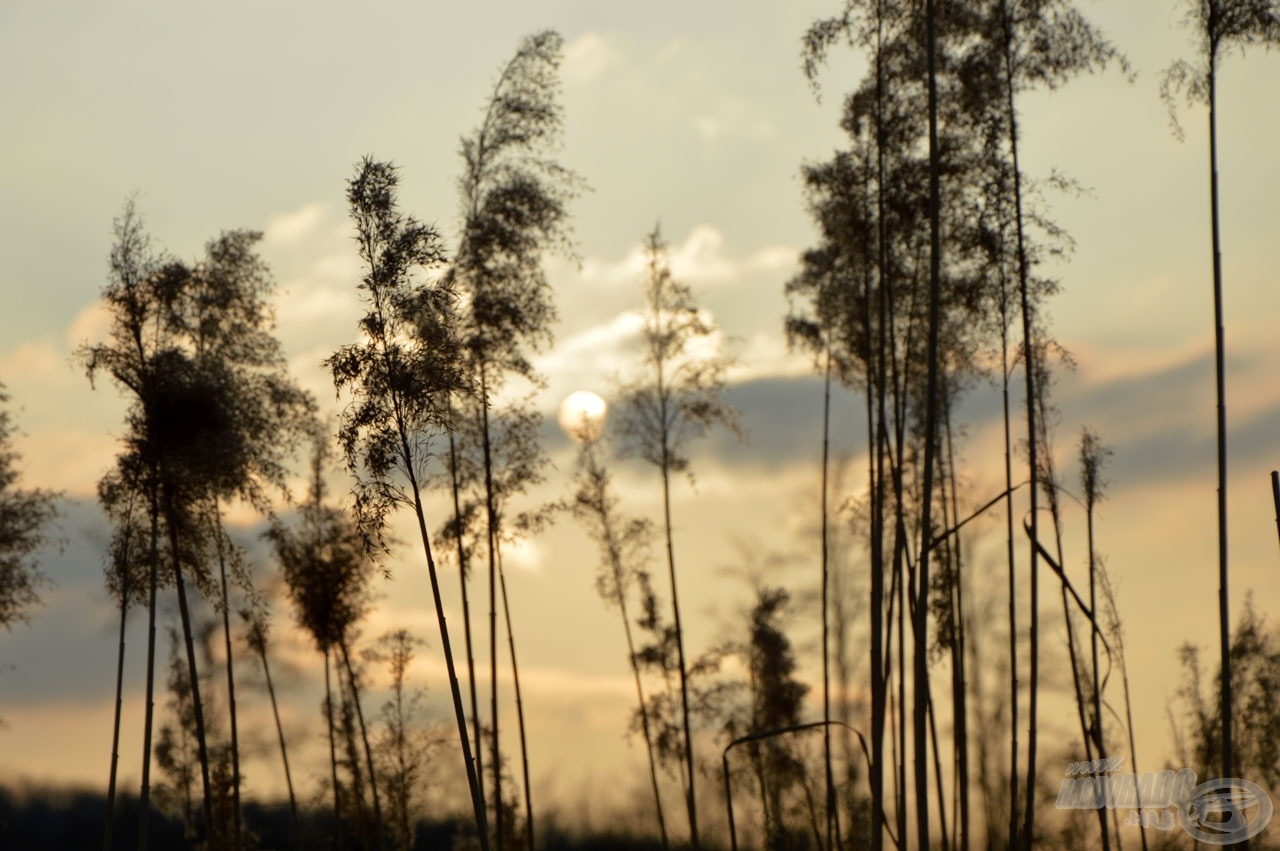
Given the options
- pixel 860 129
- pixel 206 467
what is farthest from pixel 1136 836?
pixel 206 467

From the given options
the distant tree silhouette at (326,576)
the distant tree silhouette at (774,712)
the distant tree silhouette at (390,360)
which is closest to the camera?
the distant tree silhouette at (390,360)

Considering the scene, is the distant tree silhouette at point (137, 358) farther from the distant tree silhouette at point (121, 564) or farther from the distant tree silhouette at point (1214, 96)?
the distant tree silhouette at point (1214, 96)

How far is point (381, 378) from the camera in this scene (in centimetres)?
952

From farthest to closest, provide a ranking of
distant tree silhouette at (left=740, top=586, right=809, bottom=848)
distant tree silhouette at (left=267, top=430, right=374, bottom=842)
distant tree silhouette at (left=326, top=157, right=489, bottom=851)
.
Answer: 1. distant tree silhouette at (left=740, top=586, right=809, bottom=848)
2. distant tree silhouette at (left=267, top=430, right=374, bottom=842)
3. distant tree silhouette at (left=326, top=157, right=489, bottom=851)

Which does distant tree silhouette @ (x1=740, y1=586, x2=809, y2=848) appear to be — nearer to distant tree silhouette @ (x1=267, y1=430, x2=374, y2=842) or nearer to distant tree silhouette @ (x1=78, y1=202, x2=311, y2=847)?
distant tree silhouette @ (x1=267, y1=430, x2=374, y2=842)

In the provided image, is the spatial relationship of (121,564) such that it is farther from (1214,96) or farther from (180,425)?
(1214,96)

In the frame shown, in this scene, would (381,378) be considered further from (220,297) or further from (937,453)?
(937,453)

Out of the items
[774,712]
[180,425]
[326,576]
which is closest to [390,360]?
[180,425]

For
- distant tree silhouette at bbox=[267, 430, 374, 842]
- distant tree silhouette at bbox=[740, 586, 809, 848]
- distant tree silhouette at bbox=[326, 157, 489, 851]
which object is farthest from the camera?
distant tree silhouette at bbox=[740, 586, 809, 848]

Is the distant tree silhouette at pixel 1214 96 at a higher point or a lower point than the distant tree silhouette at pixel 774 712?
higher

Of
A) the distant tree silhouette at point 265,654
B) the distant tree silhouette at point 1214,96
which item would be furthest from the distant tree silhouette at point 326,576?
the distant tree silhouette at point 1214,96

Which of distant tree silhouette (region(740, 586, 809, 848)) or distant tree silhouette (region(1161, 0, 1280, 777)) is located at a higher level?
distant tree silhouette (region(1161, 0, 1280, 777))

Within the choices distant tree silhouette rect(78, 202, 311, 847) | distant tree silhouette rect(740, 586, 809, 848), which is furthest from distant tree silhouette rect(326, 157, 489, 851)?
distant tree silhouette rect(740, 586, 809, 848)

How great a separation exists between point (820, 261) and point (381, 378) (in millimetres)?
6736
